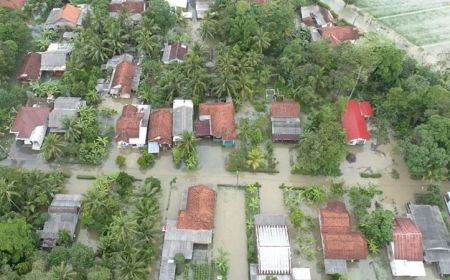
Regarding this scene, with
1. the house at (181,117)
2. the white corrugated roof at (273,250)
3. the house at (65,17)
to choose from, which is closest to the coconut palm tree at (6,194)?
the house at (181,117)

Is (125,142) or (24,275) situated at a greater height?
(125,142)

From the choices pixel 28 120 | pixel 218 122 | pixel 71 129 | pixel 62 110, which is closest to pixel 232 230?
pixel 218 122

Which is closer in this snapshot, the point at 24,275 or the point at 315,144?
the point at 24,275

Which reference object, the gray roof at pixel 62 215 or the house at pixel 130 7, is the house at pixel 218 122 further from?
the house at pixel 130 7

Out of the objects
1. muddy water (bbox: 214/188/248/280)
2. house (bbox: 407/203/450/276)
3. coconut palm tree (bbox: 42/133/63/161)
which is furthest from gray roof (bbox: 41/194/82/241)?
house (bbox: 407/203/450/276)

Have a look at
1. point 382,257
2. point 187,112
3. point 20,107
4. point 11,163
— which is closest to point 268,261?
point 382,257

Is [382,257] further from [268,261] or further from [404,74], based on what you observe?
[404,74]

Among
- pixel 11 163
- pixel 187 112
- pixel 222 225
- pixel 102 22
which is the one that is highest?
pixel 102 22
